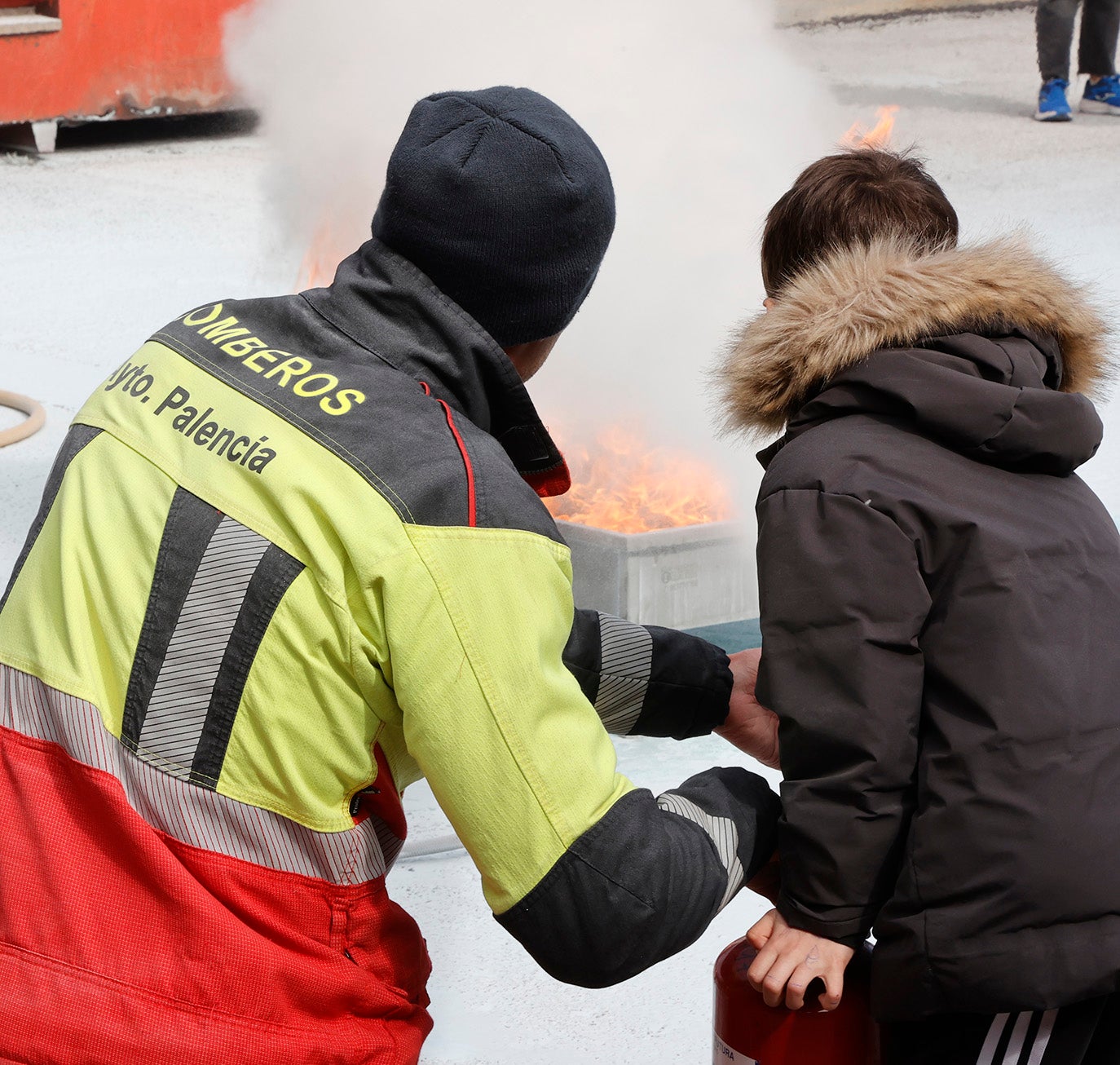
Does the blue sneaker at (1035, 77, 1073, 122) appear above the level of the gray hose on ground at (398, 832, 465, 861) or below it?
above

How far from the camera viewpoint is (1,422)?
17.4 ft

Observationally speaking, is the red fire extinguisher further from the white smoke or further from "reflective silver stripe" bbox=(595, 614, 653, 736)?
the white smoke

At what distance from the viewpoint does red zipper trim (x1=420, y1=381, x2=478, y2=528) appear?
118 cm

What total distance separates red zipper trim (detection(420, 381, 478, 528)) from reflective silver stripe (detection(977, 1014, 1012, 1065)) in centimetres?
80

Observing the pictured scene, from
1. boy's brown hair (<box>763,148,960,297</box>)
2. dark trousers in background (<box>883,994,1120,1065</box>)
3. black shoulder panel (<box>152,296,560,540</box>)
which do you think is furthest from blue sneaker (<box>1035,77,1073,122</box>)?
black shoulder panel (<box>152,296,560,540</box>)

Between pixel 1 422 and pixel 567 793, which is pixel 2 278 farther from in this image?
pixel 567 793

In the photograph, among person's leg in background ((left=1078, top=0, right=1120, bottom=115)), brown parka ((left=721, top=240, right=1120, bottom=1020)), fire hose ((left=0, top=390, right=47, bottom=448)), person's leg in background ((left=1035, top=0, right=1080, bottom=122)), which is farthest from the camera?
person's leg in background ((left=1078, top=0, right=1120, bottom=115))

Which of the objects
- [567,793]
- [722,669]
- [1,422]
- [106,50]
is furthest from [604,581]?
[106,50]

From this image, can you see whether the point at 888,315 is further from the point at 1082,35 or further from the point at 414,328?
the point at 1082,35

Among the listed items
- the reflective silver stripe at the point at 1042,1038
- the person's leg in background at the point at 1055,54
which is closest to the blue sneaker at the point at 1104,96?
the person's leg in background at the point at 1055,54

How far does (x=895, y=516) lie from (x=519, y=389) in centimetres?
41

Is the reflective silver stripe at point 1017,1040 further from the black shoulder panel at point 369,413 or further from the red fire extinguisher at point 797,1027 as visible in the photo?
the black shoulder panel at point 369,413

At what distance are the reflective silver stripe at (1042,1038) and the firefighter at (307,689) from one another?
1.44 feet

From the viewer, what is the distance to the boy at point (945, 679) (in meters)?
1.41
